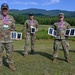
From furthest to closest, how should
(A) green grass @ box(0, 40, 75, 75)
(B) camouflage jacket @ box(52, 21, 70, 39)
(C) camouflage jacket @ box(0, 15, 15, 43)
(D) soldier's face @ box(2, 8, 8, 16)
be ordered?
(B) camouflage jacket @ box(52, 21, 70, 39)
(A) green grass @ box(0, 40, 75, 75)
(C) camouflage jacket @ box(0, 15, 15, 43)
(D) soldier's face @ box(2, 8, 8, 16)

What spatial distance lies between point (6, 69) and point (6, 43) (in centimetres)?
111

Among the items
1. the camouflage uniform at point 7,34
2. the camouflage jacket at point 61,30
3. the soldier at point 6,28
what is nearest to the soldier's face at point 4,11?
the soldier at point 6,28

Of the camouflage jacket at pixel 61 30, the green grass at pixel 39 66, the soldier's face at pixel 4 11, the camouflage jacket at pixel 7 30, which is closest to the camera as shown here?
the soldier's face at pixel 4 11

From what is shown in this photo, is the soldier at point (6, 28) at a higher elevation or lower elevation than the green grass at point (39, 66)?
higher

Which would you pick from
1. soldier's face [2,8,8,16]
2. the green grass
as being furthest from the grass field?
soldier's face [2,8,8,16]

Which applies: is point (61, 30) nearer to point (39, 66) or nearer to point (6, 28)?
point (39, 66)

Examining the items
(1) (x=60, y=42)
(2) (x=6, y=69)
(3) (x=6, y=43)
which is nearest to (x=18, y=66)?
(2) (x=6, y=69)

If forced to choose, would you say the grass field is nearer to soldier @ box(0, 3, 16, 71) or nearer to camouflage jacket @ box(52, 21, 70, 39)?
soldier @ box(0, 3, 16, 71)

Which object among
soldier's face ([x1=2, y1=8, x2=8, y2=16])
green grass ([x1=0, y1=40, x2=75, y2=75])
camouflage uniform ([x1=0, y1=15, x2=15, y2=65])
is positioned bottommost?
green grass ([x1=0, y1=40, x2=75, y2=75])

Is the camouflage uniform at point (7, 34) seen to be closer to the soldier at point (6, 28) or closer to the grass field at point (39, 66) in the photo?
the soldier at point (6, 28)

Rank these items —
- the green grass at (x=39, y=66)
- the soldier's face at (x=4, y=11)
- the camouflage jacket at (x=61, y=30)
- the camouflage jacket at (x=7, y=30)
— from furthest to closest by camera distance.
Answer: the camouflage jacket at (x=61, y=30) → the green grass at (x=39, y=66) → the camouflage jacket at (x=7, y=30) → the soldier's face at (x=4, y=11)

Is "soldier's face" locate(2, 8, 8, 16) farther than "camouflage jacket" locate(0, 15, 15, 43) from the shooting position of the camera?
No

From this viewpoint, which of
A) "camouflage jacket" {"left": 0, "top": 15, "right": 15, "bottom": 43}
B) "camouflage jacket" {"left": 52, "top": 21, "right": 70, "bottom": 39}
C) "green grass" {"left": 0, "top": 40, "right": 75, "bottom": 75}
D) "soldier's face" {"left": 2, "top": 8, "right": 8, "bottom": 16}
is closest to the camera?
"soldier's face" {"left": 2, "top": 8, "right": 8, "bottom": 16}

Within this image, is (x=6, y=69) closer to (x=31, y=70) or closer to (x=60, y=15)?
(x=31, y=70)
